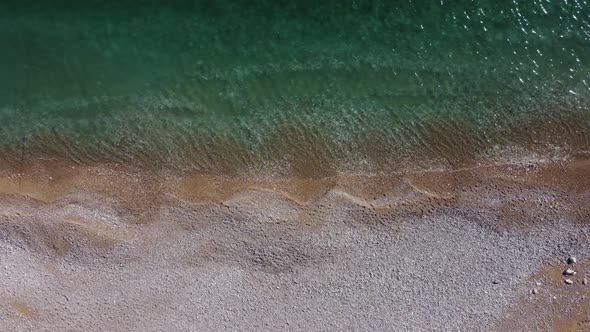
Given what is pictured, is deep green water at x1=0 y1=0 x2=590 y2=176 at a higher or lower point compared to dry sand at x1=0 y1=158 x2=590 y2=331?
higher

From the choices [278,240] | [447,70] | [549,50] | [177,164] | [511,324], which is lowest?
[511,324]

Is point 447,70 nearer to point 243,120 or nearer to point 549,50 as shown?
point 549,50

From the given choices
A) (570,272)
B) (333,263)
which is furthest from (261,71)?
(570,272)

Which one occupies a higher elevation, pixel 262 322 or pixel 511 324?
pixel 511 324

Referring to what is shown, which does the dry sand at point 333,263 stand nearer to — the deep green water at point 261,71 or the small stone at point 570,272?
the small stone at point 570,272

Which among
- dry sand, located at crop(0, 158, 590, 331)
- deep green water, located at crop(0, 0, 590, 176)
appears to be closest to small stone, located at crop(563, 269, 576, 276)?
dry sand, located at crop(0, 158, 590, 331)

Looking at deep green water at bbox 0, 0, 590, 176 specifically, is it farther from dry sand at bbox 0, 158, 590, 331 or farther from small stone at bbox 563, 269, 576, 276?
small stone at bbox 563, 269, 576, 276

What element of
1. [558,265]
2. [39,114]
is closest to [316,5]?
[39,114]
